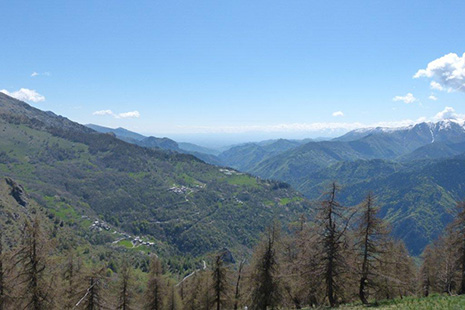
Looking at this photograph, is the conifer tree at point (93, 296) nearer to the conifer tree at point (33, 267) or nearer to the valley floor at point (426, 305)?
the conifer tree at point (33, 267)

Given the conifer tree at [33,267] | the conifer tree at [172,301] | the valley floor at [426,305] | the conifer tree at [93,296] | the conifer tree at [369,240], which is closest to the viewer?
the valley floor at [426,305]

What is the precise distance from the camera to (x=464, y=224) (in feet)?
121

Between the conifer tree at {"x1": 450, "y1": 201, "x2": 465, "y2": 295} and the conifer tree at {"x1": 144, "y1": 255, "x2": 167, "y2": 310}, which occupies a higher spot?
the conifer tree at {"x1": 450, "y1": 201, "x2": 465, "y2": 295}

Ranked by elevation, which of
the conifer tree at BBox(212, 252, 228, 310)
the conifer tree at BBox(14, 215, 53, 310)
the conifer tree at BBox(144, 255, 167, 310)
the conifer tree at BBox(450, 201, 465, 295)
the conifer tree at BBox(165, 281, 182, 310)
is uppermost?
the conifer tree at BBox(450, 201, 465, 295)

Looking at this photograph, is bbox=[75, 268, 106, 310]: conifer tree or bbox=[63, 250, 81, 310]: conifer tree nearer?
bbox=[75, 268, 106, 310]: conifer tree

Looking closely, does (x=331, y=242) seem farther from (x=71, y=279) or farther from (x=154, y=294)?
(x=71, y=279)

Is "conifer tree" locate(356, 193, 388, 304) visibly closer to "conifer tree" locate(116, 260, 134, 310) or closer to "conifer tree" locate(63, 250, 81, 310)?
"conifer tree" locate(116, 260, 134, 310)

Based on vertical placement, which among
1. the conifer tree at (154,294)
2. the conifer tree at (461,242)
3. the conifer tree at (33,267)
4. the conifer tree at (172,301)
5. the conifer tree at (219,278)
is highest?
the conifer tree at (461,242)

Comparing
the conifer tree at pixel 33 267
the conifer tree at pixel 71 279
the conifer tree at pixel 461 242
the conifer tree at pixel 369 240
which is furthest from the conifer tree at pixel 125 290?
the conifer tree at pixel 461 242

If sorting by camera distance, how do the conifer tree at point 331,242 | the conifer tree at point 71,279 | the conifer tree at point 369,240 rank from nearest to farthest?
1. the conifer tree at point 331,242
2. the conifer tree at point 369,240
3. the conifer tree at point 71,279

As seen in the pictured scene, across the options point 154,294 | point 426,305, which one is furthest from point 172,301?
point 426,305

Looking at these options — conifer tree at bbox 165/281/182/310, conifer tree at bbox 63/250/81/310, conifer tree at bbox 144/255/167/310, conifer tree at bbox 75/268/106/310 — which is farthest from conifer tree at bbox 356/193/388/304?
conifer tree at bbox 165/281/182/310

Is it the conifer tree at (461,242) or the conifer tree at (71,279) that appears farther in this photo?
the conifer tree at (71,279)

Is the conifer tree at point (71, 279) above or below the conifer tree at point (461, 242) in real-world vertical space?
below
